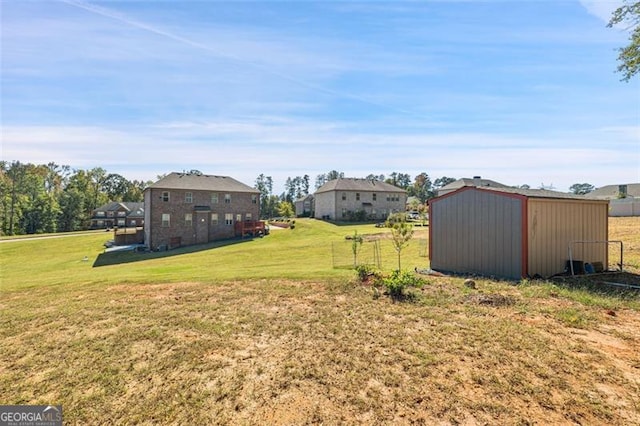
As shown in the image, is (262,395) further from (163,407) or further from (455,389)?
(455,389)

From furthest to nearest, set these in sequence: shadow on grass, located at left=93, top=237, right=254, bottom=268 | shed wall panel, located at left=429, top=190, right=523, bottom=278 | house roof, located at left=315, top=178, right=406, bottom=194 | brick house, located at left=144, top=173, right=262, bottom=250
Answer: house roof, located at left=315, top=178, right=406, bottom=194
brick house, located at left=144, top=173, right=262, bottom=250
shadow on grass, located at left=93, top=237, right=254, bottom=268
shed wall panel, located at left=429, top=190, right=523, bottom=278

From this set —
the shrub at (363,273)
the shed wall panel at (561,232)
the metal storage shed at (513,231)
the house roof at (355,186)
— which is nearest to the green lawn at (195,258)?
the shrub at (363,273)

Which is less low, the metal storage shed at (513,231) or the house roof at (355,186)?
the house roof at (355,186)

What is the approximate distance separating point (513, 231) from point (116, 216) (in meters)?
69.2

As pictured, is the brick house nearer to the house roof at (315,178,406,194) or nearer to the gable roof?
the house roof at (315,178,406,194)

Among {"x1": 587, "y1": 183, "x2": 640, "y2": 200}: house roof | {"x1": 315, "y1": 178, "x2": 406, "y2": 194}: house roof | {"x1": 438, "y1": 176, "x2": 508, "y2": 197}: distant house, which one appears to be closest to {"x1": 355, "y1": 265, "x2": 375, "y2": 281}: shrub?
{"x1": 315, "y1": 178, "x2": 406, "y2": 194}: house roof

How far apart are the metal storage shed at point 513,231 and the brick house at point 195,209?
26008mm

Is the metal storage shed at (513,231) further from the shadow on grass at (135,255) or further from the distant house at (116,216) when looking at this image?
the distant house at (116,216)

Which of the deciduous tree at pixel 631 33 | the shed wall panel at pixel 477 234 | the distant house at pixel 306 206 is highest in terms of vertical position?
the deciduous tree at pixel 631 33

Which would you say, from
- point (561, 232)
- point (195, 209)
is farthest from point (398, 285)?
point (195, 209)

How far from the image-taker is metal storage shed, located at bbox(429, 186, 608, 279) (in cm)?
1109

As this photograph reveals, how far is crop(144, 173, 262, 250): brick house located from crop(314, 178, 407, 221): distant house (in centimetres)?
1194

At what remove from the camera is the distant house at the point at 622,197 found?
37903 mm

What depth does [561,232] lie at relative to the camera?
471 inches
